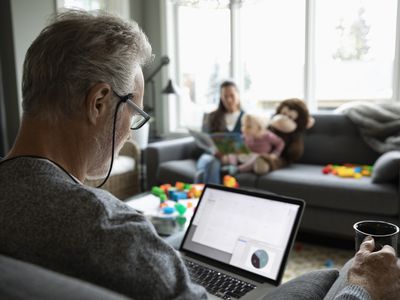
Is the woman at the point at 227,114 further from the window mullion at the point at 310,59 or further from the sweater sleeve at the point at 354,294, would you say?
the sweater sleeve at the point at 354,294

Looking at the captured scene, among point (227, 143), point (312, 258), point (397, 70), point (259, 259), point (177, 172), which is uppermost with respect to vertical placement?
point (397, 70)

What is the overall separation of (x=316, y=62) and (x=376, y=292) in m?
3.36

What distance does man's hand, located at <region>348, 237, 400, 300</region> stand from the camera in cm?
80

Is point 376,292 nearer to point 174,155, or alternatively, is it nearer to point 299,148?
point 299,148

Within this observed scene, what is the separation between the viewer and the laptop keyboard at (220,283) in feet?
3.37

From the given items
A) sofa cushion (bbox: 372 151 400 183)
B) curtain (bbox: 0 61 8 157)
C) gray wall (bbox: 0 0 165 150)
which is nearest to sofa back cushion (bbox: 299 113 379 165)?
sofa cushion (bbox: 372 151 400 183)

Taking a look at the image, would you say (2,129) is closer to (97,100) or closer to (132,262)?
(97,100)

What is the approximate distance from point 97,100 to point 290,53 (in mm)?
3549

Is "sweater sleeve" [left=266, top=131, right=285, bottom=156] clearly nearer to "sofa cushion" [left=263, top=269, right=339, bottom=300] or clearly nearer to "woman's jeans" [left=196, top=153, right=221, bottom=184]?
"woman's jeans" [left=196, top=153, right=221, bottom=184]

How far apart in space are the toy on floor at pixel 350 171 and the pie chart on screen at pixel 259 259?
1.87 meters

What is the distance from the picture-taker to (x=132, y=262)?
0.57 m

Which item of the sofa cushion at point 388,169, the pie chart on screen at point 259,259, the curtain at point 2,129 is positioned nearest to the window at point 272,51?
the sofa cushion at point 388,169

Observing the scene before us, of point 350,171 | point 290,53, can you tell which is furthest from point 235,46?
point 350,171

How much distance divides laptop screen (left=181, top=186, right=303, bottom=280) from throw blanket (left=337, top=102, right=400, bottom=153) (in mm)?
2056
